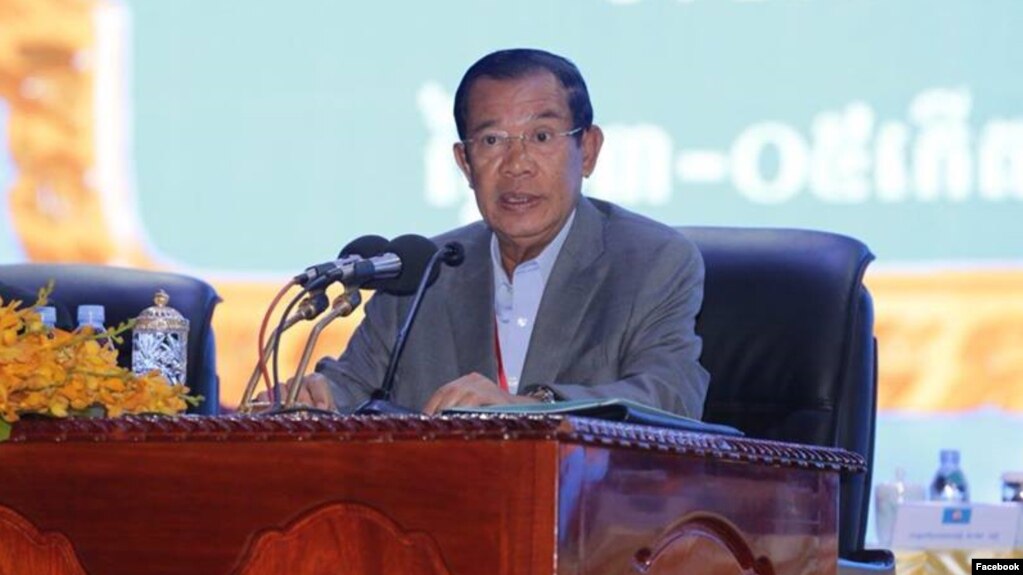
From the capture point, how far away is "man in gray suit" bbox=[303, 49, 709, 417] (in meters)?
2.92

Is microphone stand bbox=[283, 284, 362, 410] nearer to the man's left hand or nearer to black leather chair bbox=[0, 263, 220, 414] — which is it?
the man's left hand

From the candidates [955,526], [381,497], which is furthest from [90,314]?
[955,526]

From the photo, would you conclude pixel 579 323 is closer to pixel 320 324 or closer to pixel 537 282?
pixel 537 282

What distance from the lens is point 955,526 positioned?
3400mm

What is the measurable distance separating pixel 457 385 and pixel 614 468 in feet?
1.84

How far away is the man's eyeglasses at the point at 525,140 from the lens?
117 inches

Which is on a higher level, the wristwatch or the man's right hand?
the wristwatch

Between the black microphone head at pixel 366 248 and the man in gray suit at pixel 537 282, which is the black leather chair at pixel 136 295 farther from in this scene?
the black microphone head at pixel 366 248

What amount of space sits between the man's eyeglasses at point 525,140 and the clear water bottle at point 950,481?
1361 mm

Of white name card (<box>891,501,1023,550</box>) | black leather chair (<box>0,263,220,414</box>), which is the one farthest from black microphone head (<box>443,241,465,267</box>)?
→ white name card (<box>891,501,1023,550</box>)

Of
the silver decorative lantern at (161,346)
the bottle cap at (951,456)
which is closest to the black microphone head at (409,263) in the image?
the silver decorative lantern at (161,346)

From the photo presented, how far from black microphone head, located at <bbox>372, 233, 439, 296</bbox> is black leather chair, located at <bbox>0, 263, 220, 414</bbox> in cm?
108

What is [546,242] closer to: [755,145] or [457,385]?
[457,385]

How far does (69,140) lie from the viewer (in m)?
4.49
